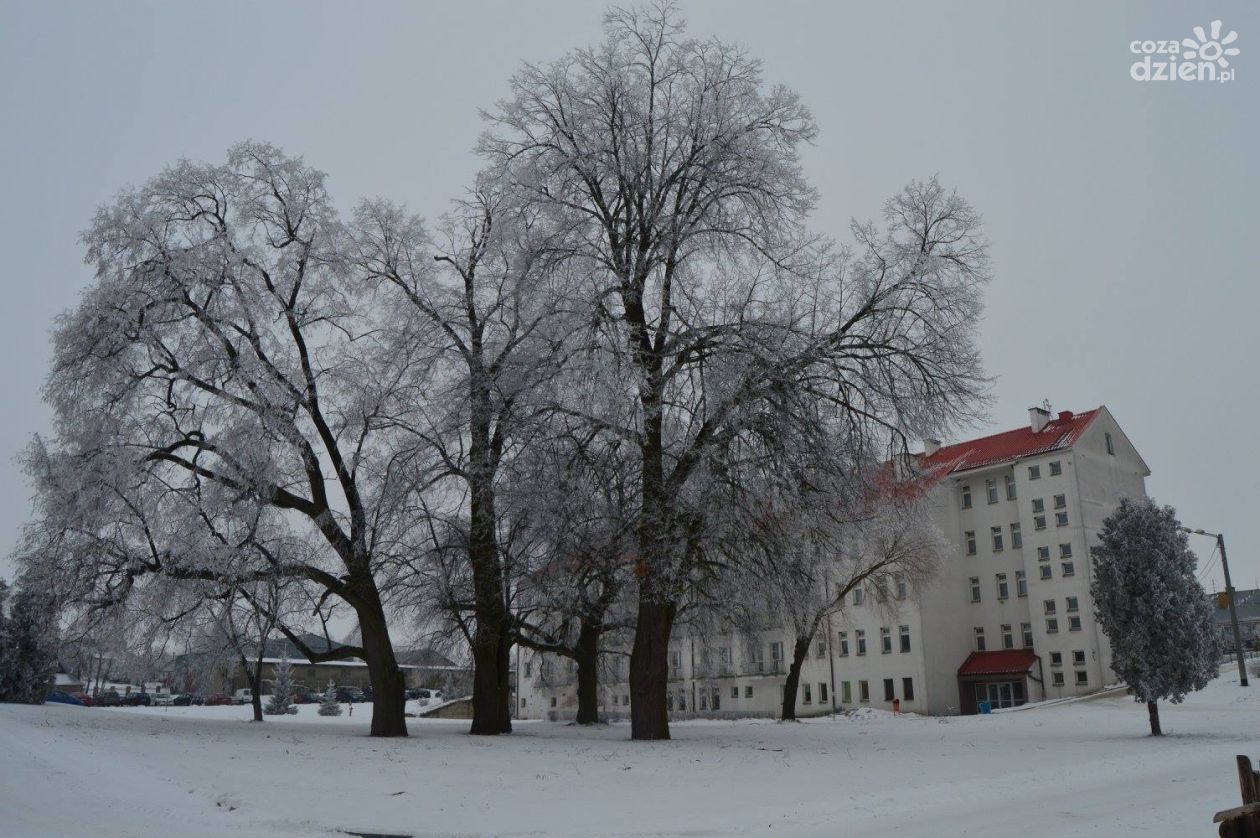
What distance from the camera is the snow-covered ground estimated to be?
11359 millimetres

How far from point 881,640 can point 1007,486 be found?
1210cm

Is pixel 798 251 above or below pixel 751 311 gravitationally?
above

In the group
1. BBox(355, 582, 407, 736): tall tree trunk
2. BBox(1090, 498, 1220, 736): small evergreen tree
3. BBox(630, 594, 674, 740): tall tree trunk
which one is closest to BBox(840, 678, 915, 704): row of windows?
BBox(1090, 498, 1220, 736): small evergreen tree

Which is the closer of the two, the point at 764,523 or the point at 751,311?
the point at 764,523

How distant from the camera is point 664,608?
22.9 meters

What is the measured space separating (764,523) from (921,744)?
670cm

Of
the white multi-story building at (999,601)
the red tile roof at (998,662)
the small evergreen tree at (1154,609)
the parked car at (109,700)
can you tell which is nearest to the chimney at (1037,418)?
the white multi-story building at (999,601)

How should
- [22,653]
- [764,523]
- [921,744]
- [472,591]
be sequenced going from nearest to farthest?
[764,523], [921,744], [472,591], [22,653]

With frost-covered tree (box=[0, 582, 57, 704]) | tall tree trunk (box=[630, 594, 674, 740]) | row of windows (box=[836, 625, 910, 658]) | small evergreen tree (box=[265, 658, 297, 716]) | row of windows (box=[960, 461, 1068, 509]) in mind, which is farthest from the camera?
small evergreen tree (box=[265, 658, 297, 716])

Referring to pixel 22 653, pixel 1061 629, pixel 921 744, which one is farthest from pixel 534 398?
pixel 1061 629

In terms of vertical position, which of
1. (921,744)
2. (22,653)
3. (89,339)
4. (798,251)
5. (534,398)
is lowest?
(921,744)

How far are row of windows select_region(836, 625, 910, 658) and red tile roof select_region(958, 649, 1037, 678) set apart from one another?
3.81m

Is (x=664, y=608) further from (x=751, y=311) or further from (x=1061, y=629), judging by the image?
(x=1061, y=629)

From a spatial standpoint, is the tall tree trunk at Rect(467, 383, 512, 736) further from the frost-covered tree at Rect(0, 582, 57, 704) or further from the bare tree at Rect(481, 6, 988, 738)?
the frost-covered tree at Rect(0, 582, 57, 704)
